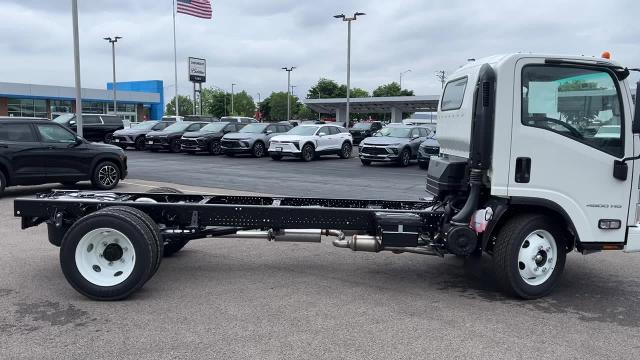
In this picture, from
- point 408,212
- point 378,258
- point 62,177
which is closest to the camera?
point 408,212

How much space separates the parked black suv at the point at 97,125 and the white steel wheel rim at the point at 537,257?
95.4ft

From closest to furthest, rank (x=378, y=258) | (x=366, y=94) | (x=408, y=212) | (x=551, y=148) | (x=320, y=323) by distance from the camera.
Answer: (x=320, y=323) < (x=551, y=148) < (x=408, y=212) < (x=378, y=258) < (x=366, y=94)

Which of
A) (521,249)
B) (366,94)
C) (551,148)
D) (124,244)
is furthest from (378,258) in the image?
(366,94)

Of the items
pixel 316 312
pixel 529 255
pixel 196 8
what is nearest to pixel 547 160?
pixel 529 255

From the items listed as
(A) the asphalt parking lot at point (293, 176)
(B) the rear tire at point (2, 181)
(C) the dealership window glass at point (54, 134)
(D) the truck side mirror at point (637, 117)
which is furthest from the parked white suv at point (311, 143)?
(D) the truck side mirror at point (637, 117)

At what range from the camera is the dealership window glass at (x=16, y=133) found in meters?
11.7

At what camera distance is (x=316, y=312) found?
16.9ft

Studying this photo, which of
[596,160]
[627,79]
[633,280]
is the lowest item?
[633,280]

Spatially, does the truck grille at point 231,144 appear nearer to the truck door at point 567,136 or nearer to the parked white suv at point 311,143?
the parked white suv at point 311,143

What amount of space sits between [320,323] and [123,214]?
2214mm

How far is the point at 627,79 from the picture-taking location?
542 cm

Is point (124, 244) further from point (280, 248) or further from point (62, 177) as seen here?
point (62, 177)

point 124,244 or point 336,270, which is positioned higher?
point 124,244

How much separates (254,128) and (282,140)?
11.8 feet
